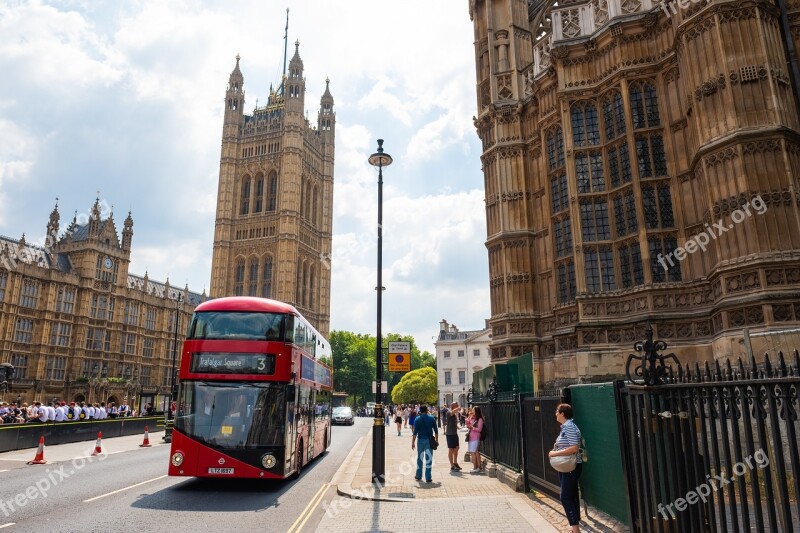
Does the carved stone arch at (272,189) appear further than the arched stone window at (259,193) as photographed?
No

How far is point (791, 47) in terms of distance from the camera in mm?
14562

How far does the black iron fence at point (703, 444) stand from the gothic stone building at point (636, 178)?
9.25 m

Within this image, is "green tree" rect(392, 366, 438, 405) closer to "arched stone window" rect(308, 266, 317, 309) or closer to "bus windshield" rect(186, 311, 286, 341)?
"arched stone window" rect(308, 266, 317, 309)

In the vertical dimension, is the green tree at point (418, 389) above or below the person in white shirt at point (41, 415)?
above

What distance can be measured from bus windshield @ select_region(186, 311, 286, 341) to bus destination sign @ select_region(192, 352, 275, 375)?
0.41 metres

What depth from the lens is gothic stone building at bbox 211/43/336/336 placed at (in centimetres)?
9294

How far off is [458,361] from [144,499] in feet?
229

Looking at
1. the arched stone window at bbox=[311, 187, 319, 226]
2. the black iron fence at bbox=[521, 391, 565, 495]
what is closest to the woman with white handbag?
the black iron fence at bbox=[521, 391, 565, 495]

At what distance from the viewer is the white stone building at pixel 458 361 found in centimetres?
7707

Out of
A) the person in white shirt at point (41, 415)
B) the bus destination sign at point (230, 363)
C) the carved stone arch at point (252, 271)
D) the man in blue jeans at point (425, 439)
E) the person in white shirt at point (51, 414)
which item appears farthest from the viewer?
the carved stone arch at point (252, 271)

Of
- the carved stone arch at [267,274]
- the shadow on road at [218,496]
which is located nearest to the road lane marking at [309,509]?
the shadow on road at [218,496]

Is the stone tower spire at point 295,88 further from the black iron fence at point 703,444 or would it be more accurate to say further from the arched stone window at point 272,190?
the black iron fence at point 703,444

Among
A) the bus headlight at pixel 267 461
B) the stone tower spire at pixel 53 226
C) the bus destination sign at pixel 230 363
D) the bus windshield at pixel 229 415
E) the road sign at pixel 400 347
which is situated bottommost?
the bus headlight at pixel 267 461

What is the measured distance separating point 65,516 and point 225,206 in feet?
305
